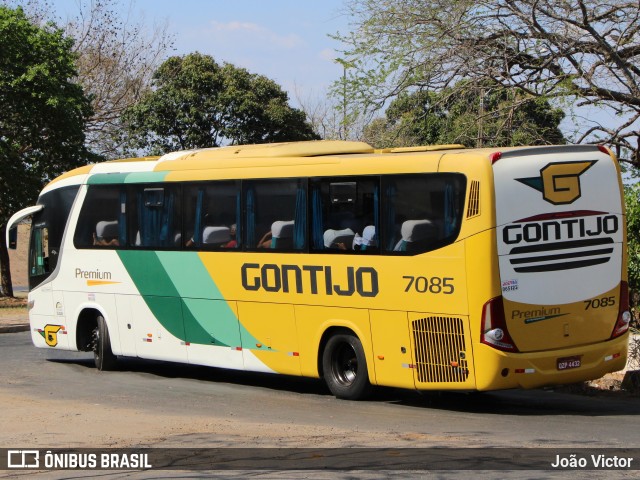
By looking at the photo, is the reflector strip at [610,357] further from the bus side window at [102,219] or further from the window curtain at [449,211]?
the bus side window at [102,219]

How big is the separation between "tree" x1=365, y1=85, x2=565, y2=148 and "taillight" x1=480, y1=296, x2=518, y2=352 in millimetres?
7547

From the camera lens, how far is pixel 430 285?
492 inches

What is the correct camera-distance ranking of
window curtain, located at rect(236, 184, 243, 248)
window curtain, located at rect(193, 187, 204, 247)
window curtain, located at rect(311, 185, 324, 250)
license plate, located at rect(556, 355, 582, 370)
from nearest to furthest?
license plate, located at rect(556, 355, 582, 370) < window curtain, located at rect(311, 185, 324, 250) < window curtain, located at rect(236, 184, 243, 248) < window curtain, located at rect(193, 187, 204, 247)

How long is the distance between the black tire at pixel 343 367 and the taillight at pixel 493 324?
2.19 meters

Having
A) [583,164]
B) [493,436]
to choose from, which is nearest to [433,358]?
[493,436]

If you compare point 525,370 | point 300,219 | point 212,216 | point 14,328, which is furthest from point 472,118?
point 14,328

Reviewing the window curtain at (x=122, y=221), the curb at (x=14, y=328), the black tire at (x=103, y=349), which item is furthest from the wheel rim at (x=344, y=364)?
the curb at (x=14, y=328)

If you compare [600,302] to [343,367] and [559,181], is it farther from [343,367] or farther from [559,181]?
[343,367]

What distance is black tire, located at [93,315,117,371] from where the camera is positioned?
1734 centimetres

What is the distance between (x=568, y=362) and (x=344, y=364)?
307 centimetres

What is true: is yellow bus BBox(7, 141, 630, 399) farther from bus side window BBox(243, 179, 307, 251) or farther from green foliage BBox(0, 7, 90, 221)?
green foliage BBox(0, 7, 90, 221)

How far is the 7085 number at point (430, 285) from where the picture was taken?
40.3 ft

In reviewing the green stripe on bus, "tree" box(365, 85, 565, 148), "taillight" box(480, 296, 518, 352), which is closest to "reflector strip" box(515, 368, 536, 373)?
"taillight" box(480, 296, 518, 352)

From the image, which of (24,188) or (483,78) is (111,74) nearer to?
(24,188)
